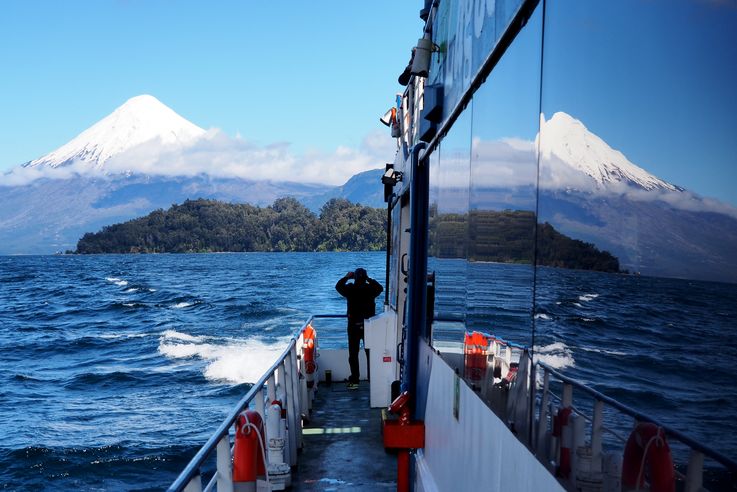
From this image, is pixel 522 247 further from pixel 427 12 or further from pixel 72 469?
pixel 72 469

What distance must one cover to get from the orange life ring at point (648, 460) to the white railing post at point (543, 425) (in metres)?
0.74

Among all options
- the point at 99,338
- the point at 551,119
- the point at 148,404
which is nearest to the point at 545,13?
the point at 551,119

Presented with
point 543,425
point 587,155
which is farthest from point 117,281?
point 587,155

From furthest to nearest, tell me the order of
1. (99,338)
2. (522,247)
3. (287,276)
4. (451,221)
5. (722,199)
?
(287,276) < (99,338) < (451,221) < (522,247) < (722,199)

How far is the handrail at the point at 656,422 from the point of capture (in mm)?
1411

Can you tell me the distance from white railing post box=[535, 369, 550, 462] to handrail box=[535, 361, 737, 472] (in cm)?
16

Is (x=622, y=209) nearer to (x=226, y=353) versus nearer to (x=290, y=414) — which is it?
(x=290, y=414)

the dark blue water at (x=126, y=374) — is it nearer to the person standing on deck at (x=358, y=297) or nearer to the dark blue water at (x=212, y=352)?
the dark blue water at (x=212, y=352)

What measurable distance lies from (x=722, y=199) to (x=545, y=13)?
1.39 m

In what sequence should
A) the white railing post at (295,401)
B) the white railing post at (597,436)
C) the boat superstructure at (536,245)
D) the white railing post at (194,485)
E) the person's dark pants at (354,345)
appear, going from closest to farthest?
the boat superstructure at (536,245), the white railing post at (597,436), the white railing post at (194,485), the white railing post at (295,401), the person's dark pants at (354,345)

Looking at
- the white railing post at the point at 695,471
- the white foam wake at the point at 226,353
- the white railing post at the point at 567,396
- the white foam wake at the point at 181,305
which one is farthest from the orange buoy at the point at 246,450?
the white foam wake at the point at 181,305

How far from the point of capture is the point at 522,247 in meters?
3.05

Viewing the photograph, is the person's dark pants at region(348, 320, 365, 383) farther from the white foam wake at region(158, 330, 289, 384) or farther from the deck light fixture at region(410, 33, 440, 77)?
the white foam wake at region(158, 330, 289, 384)

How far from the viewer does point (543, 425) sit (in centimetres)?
262
